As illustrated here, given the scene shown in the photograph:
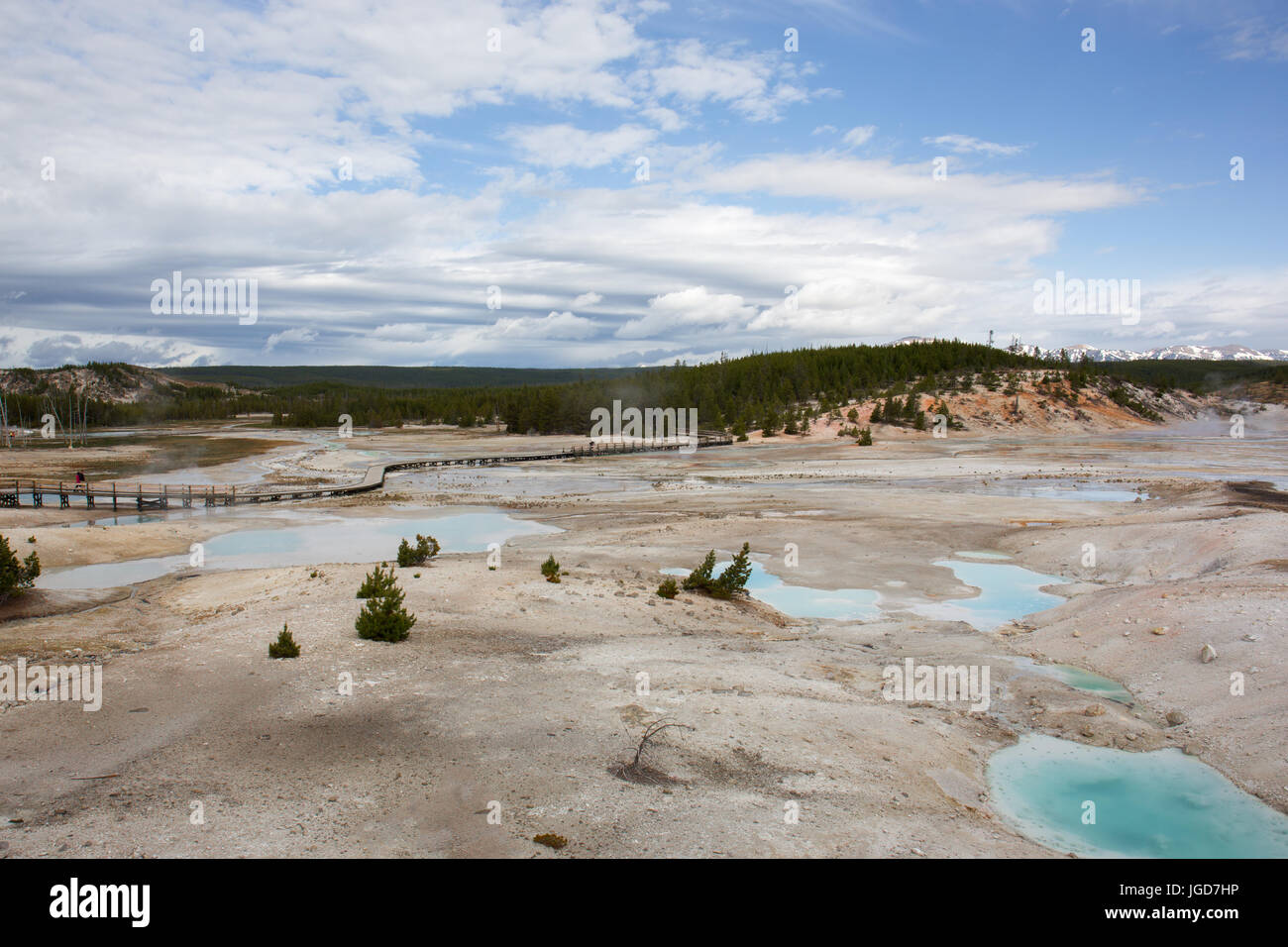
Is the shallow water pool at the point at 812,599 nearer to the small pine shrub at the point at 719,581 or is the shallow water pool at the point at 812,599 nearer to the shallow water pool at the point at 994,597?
the small pine shrub at the point at 719,581

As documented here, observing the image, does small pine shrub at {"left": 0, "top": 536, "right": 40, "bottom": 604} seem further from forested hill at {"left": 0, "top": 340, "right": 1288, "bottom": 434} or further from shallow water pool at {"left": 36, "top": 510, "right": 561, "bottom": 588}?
forested hill at {"left": 0, "top": 340, "right": 1288, "bottom": 434}

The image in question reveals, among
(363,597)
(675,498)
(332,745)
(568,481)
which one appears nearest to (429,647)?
(363,597)

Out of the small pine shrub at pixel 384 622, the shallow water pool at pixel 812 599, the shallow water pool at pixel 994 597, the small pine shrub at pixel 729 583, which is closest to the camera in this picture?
the small pine shrub at pixel 384 622

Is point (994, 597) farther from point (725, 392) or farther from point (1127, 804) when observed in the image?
point (725, 392)

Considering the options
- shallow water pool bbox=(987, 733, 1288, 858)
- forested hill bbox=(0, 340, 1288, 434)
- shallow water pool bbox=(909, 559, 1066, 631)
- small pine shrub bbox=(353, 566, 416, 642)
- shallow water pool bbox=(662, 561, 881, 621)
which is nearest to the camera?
shallow water pool bbox=(987, 733, 1288, 858)

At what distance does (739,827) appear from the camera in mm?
7480

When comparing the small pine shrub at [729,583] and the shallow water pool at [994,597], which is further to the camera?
the small pine shrub at [729,583]

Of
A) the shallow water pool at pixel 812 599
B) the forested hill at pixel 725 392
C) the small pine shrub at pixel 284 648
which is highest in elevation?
the forested hill at pixel 725 392

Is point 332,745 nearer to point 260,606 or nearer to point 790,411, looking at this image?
point 260,606

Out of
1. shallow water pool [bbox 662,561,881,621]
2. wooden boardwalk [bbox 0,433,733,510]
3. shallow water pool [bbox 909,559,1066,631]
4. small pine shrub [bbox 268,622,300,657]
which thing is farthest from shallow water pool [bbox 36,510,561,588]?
shallow water pool [bbox 909,559,1066,631]

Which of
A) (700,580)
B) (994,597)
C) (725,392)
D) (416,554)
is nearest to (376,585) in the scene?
(416,554)

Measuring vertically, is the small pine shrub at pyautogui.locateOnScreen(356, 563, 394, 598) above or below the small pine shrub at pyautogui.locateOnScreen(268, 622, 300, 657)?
above

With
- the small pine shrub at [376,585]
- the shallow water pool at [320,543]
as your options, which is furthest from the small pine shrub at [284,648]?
the shallow water pool at [320,543]

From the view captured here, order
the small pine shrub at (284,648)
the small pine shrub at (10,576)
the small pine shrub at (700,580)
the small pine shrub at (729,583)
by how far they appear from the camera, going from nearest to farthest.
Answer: the small pine shrub at (284,648)
the small pine shrub at (10,576)
the small pine shrub at (729,583)
the small pine shrub at (700,580)
